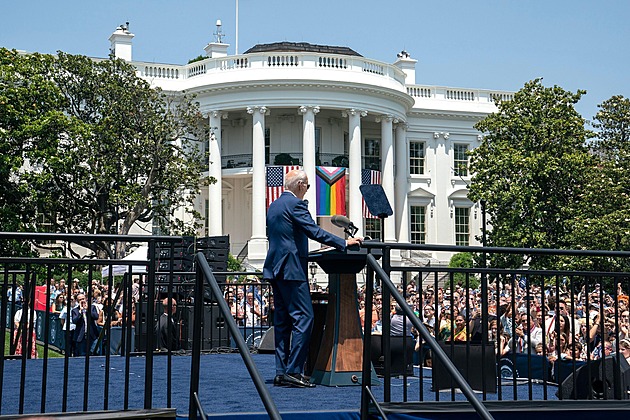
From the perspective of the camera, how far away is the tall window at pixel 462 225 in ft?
193

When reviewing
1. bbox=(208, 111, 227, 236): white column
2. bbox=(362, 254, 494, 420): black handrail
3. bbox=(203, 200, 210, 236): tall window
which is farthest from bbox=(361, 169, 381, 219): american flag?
bbox=(362, 254, 494, 420): black handrail

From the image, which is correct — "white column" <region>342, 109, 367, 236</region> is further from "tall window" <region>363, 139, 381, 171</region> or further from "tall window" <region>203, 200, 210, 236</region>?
"tall window" <region>203, 200, 210, 236</region>

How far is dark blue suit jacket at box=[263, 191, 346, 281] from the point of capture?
25.9ft

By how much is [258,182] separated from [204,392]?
1674 inches

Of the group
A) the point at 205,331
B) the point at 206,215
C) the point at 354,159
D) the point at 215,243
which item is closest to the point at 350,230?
the point at 205,331

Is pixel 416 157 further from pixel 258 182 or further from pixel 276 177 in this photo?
pixel 276 177

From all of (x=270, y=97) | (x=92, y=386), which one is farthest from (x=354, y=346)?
(x=270, y=97)

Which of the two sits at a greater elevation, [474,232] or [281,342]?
[474,232]

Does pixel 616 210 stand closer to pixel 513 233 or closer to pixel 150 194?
pixel 513 233

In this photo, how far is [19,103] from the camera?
35625mm

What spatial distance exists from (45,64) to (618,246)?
82.3 feet

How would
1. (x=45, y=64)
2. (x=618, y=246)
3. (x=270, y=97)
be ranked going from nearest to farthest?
1. (x=618, y=246)
2. (x=45, y=64)
3. (x=270, y=97)

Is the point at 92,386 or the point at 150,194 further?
the point at 150,194

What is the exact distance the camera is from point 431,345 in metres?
5.52
